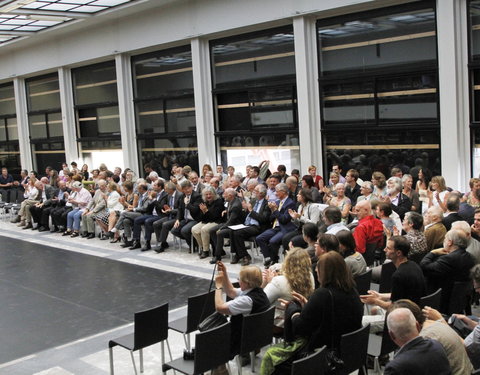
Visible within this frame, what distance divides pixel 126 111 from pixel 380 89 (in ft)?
29.0

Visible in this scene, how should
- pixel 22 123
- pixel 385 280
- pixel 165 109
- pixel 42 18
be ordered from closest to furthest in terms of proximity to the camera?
1. pixel 385 280
2. pixel 42 18
3. pixel 165 109
4. pixel 22 123

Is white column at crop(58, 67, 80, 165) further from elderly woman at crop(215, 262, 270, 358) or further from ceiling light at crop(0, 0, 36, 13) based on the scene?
elderly woman at crop(215, 262, 270, 358)

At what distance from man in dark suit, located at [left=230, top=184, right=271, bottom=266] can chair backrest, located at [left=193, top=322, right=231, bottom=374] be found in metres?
5.17

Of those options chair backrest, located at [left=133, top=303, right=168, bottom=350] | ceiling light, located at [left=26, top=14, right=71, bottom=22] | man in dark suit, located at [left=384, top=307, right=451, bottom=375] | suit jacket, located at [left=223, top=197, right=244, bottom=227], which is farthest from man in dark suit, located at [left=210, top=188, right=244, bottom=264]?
ceiling light, located at [left=26, top=14, right=71, bottom=22]

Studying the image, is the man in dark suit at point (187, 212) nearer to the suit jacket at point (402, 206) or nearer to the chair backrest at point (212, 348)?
the suit jacket at point (402, 206)

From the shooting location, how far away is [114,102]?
746 inches

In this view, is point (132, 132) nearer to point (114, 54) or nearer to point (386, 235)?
point (114, 54)

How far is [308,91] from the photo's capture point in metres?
13.2

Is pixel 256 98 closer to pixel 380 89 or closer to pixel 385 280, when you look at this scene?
pixel 380 89

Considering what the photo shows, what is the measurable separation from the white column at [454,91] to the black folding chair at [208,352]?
7202 mm

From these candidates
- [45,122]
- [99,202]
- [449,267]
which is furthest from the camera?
[45,122]

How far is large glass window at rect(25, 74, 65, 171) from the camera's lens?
21797 mm

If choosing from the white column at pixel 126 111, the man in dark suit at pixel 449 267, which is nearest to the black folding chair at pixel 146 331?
the man in dark suit at pixel 449 267

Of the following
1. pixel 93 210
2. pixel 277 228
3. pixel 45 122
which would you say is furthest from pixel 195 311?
pixel 45 122
